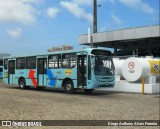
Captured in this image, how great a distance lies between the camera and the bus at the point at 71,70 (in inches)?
784

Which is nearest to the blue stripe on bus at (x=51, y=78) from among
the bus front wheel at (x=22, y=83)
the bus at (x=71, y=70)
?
the bus at (x=71, y=70)

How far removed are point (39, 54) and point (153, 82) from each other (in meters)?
8.38

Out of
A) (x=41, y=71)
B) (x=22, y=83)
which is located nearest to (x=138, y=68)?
(x=41, y=71)

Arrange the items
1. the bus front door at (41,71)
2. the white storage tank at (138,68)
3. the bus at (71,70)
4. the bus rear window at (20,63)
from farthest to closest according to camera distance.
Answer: the bus rear window at (20,63), the white storage tank at (138,68), the bus front door at (41,71), the bus at (71,70)

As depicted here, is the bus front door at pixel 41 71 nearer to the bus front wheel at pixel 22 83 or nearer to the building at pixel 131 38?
the bus front wheel at pixel 22 83

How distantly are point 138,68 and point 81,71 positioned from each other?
516 centimetres

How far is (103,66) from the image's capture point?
20391 mm

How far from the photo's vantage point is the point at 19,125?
9.01 m

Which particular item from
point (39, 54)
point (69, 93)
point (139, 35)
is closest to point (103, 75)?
point (69, 93)

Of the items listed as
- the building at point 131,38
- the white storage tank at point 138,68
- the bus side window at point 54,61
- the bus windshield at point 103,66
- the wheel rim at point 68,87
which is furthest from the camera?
the building at point 131,38

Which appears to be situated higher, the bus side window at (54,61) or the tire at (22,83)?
the bus side window at (54,61)

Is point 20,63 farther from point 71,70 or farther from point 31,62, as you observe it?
point 71,70

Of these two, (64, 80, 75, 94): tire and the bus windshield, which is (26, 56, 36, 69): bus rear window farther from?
the bus windshield

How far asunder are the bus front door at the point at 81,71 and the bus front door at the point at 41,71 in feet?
11.7
